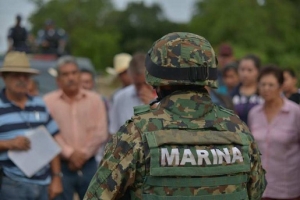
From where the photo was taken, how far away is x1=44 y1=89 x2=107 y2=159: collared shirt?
6277 mm

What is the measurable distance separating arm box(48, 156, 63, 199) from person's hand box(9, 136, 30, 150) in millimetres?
434

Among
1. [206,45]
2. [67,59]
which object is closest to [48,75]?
[67,59]

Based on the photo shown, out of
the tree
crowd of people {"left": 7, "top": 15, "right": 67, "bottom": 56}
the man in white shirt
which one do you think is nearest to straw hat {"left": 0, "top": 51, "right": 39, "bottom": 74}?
the man in white shirt

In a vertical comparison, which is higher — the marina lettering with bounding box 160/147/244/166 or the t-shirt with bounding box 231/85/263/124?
the marina lettering with bounding box 160/147/244/166

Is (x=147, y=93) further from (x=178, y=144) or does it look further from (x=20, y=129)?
(x=178, y=144)

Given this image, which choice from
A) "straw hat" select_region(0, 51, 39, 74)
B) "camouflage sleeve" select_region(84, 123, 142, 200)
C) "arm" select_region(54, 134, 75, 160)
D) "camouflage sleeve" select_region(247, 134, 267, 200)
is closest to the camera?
"camouflage sleeve" select_region(84, 123, 142, 200)

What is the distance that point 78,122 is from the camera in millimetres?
6324

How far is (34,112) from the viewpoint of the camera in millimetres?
5555

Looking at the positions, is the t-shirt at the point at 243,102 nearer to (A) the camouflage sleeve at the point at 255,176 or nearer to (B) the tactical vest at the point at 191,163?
(A) the camouflage sleeve at the point at 255,176

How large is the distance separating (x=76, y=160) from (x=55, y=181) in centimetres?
43

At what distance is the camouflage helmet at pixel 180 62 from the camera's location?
325cm

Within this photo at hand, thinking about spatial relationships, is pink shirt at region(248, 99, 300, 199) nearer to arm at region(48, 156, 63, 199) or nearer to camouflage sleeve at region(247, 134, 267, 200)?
arm at region(48, 156, 63, 199)

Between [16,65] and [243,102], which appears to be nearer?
[16,65]

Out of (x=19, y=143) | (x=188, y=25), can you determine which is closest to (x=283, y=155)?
(x=19, y=143)
